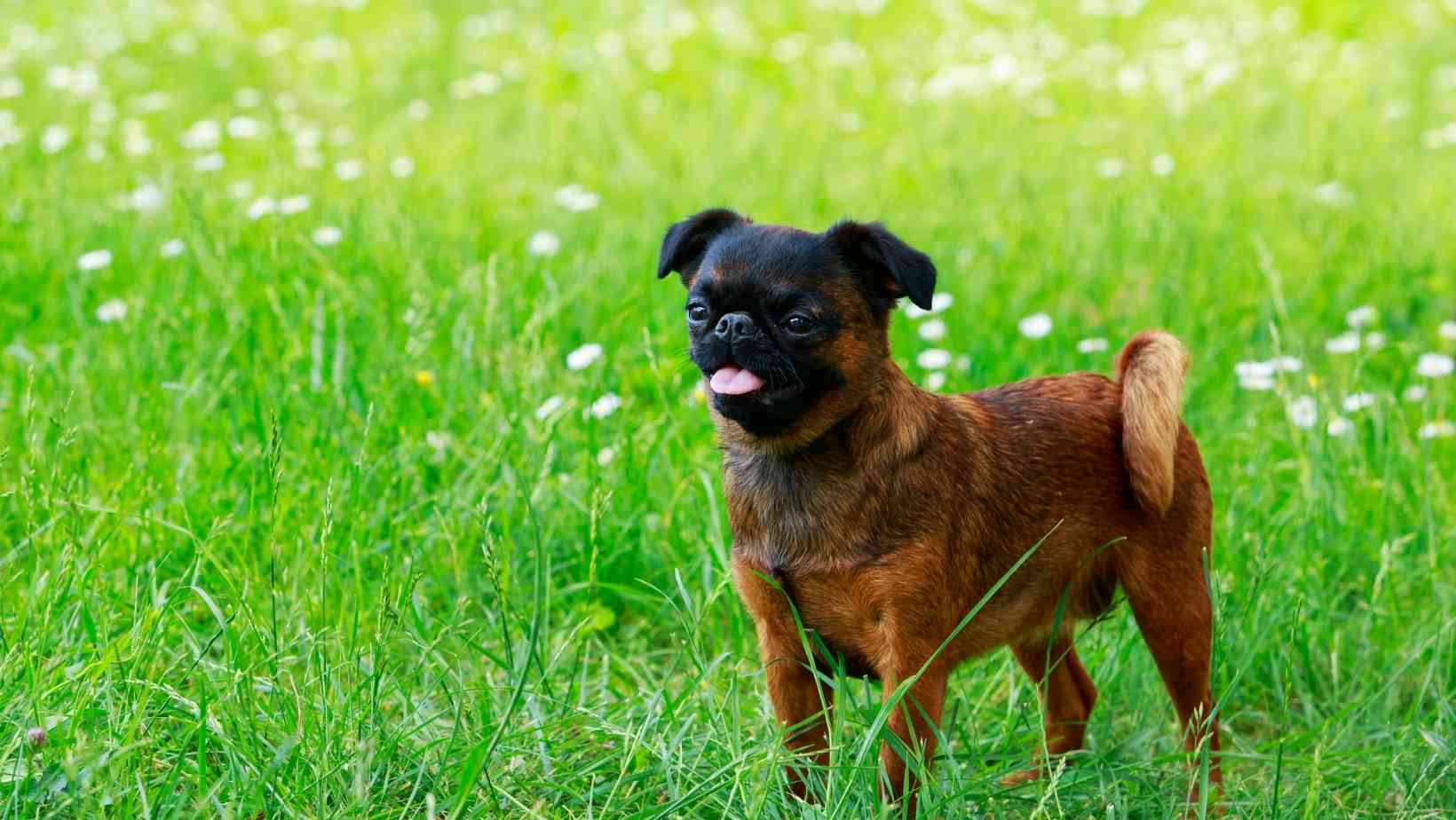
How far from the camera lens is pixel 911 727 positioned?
3.02 m

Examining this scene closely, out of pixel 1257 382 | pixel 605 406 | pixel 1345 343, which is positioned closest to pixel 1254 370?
pixel 1257 382

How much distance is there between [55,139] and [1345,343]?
5.38 meters

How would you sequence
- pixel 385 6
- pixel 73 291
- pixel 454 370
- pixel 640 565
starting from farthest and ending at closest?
1. pixel 385 6
2. pixel 73 291
3. pixel 454 370
4. pixel 640 565

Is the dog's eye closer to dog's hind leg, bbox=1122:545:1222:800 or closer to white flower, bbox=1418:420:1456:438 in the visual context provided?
dog's hind leg, bbox=1122:545:1222:800

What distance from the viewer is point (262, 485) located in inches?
158

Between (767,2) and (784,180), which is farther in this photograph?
(767,2)

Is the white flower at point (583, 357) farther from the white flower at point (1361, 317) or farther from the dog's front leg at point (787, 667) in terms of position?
the white flower at point (1361, 317)

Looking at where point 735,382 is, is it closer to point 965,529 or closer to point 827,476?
point 827,476

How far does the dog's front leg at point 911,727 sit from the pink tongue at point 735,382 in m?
0.59

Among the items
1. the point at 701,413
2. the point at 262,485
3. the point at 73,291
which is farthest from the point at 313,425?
the point at 73,291

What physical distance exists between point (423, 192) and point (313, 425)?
2.69 meters

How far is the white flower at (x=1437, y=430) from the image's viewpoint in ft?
15.3

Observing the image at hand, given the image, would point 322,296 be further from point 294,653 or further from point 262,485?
point 294,653

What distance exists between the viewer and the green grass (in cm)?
305
